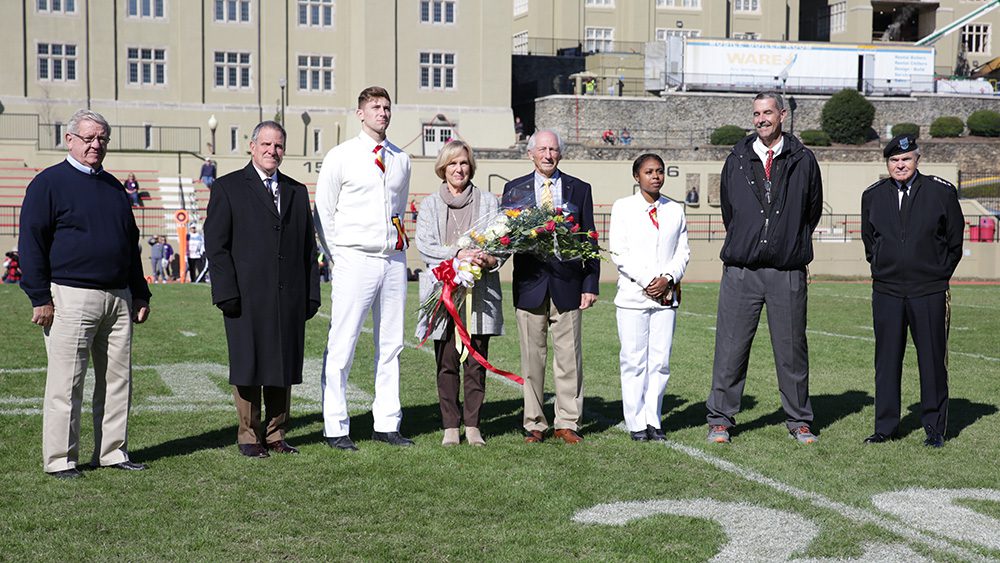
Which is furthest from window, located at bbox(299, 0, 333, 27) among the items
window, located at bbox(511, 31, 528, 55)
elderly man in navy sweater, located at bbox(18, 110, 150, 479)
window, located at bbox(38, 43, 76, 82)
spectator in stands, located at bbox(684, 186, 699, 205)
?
elderly man in navy sweater, located at bbox(18, 110, 150, 479)

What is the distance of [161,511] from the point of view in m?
6.48

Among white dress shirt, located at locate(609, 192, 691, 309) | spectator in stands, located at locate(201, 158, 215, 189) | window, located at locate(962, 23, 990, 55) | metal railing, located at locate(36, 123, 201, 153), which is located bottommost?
white dress shirt, located at locate(609, 192, 691, 309)

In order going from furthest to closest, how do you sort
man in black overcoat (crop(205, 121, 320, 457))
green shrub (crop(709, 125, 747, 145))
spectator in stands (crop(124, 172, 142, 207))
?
green shrub (crop(709, 125, 747, 145))
spectator in stands (crop(124, 172, 142, 207))
man in black overcoat (crop(205, 121, 320, 457))

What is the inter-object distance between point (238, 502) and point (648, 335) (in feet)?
10.9

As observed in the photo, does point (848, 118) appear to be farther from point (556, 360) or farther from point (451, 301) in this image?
point (451, 301)

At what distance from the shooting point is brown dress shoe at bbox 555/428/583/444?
8.47m

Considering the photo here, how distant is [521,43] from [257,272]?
212ft

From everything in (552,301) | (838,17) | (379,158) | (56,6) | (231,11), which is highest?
(838,17)

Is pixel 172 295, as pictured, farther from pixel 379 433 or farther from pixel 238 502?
pixel 238 502

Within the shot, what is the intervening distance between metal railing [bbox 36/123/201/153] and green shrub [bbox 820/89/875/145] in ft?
94.4

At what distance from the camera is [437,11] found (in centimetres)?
5625

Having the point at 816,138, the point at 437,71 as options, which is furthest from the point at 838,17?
the point at 437,71

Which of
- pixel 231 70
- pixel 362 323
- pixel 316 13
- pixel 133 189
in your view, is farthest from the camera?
pixel 316 13

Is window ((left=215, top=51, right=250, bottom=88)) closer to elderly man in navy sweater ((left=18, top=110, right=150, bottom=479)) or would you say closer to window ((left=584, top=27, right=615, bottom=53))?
window ((left=584, top=27, right=615, bottom=53))
